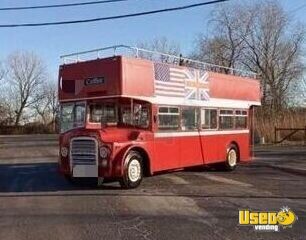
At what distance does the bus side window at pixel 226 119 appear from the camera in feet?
66.2

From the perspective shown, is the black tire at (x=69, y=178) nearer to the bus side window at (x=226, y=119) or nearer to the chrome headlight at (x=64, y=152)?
the chrome headlight at (x=64, y=152)

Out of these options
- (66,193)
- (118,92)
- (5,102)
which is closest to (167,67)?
(118,92)

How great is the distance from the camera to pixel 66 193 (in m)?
14.4

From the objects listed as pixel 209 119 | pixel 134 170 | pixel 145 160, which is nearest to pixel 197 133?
pixel 209 119

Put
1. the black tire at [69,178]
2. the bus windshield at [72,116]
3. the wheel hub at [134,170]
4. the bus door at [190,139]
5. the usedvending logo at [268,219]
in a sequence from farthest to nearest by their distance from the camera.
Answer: the bus door at [190,139], the bus windshield at [72,116], the black tire at [69,178], the wheel hub at [134,170], the usedvending logo at [268,219]

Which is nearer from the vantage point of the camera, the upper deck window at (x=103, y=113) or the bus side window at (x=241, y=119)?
the upper deck window at (x=103, y=113)

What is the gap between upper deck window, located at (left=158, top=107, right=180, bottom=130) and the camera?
16.9 metres

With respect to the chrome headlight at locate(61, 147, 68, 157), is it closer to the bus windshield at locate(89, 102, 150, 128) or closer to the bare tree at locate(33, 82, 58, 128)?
the bus windshield at locate(89, 102, 150, 128)

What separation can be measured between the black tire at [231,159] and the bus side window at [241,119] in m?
0.83

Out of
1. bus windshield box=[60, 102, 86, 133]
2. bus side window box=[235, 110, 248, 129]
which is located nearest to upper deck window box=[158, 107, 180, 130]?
bus windshield box=[60, 102, 86, 133]

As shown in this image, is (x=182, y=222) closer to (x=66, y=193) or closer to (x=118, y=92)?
(x=66, y=193)

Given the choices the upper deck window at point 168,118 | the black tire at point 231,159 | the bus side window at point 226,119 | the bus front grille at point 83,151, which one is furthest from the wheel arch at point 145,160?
the black tire at point 231,159

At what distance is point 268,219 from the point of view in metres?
10.4

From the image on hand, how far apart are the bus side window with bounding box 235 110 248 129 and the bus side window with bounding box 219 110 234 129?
1.43 feet
